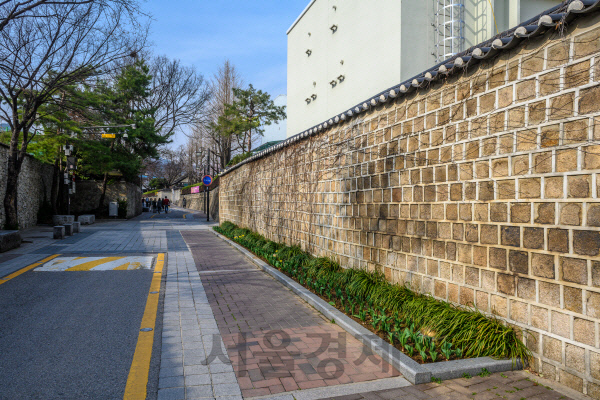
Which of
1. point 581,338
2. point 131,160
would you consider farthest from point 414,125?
point 131,160

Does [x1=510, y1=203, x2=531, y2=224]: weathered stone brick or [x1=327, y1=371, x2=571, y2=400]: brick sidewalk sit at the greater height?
[x1=510, y1=203, x2=531, y2=224]: weathered stone brick

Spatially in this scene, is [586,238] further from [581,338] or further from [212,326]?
[212,326]

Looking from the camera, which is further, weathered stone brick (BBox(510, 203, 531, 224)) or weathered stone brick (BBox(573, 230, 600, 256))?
weathered stone brick (BBox(510, 203, 531, 224))

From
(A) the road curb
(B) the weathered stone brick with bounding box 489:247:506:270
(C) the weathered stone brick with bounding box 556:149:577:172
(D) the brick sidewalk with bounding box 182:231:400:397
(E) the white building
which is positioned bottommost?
(D) the brick sidewalk with bounding box 182:231:400:397

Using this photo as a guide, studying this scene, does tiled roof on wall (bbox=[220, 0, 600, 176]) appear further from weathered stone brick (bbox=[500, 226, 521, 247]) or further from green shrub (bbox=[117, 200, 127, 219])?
green shrub (bbox=[117, 200, 127, 219])

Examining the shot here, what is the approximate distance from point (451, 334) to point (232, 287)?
3.94 metres

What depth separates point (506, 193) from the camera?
3875 mm

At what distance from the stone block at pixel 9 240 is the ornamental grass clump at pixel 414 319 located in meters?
8.64

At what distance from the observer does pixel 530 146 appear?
11.9 ft

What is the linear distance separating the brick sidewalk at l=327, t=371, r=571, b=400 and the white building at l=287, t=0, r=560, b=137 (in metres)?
12.1

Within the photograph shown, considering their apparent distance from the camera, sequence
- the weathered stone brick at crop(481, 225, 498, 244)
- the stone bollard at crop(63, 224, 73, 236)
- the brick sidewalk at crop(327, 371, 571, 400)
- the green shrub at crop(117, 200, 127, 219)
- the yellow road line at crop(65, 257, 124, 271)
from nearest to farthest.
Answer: the brick sidewalk at crop(327, 371, 571, 400) → the weathered stone brick at crop(481, 225, 498, 244) → the yellow road line at crop(65, 257, 124, 271) → the stone bollard at crop(63, 224, 73, 236) → the green shrub at crop(117, 200, 127, 219)

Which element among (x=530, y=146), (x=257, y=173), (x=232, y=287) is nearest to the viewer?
(x=530, y=146)

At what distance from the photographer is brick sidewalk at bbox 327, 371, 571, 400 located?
3.12m

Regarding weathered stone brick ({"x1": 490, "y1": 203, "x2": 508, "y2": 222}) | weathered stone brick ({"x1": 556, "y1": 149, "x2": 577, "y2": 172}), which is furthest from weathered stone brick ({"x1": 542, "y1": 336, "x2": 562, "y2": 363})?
weathered stone brick ({"x1": 556, "y1": 149, "x2": 577, "y2": 172})
